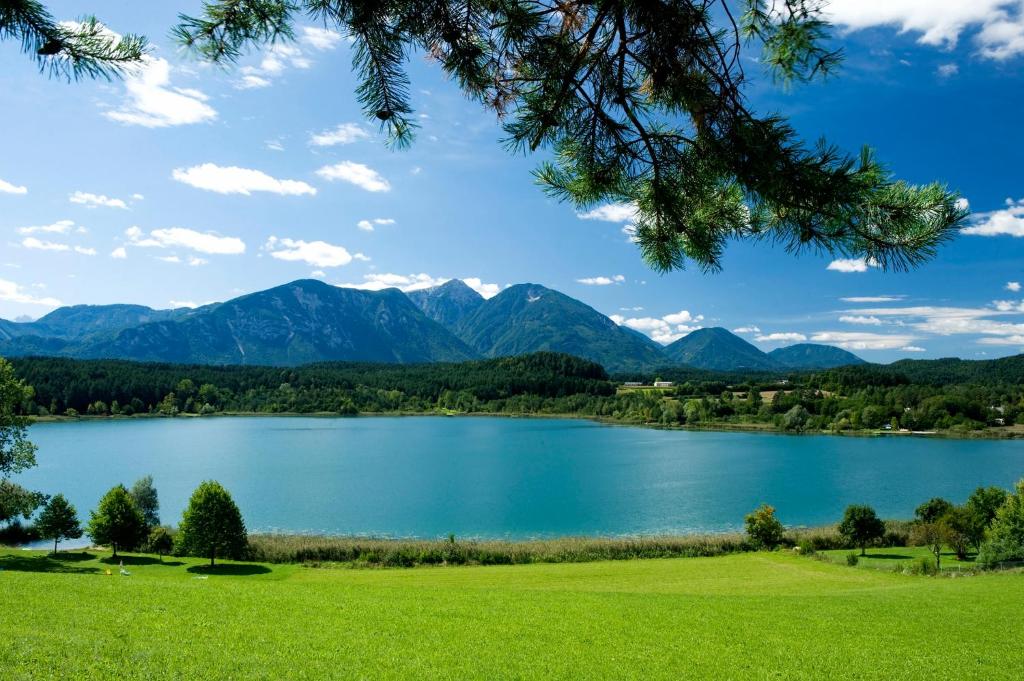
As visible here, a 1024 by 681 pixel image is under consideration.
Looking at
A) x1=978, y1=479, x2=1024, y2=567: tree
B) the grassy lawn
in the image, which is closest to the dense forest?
x1=978, y1=479, x2=1024, y2=567: tree

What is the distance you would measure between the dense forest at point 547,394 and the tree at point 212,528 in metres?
101

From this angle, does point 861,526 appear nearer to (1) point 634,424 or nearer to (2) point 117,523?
(2) point 117,523

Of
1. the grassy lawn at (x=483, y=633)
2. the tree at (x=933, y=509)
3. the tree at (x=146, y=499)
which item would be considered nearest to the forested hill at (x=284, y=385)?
the tree at (x=146, y=499)

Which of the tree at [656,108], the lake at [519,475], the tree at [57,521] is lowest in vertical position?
the lake at [519,475]

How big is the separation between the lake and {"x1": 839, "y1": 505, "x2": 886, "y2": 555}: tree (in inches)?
367

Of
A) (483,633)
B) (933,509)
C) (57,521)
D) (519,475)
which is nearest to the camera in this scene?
(483,633)

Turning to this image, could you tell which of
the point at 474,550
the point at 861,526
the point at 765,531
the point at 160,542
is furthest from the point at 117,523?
the point at 861,526

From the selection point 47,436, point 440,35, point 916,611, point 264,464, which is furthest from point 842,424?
point 47,436

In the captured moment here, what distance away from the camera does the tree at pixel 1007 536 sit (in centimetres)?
2438

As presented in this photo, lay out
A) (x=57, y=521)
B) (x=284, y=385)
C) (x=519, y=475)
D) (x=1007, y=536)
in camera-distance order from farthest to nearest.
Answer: (x=284, y=385) < (x=519, y=475) < (x=57, y=521) < (x=1007, y=536)

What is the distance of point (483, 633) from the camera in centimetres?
1077

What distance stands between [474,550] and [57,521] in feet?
69.8

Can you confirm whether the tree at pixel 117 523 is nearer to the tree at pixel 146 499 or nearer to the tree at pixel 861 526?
the tree at pixel 146 499

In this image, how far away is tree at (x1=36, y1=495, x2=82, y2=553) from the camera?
29203mm
